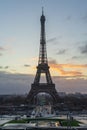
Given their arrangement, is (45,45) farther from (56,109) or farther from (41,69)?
(56,109)

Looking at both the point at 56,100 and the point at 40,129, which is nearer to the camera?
the point at 40,129

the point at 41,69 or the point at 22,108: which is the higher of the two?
the point at 41,69

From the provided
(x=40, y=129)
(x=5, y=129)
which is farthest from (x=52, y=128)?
(x=5, y=129)

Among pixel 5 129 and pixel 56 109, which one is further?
pixel 56 109

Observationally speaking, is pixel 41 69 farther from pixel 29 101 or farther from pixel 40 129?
pixel 40 129

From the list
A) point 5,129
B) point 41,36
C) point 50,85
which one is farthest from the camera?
point 50,85

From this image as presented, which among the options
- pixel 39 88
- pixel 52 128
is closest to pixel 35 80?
pixel 39 88

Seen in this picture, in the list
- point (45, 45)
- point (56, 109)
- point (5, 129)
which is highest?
point (45, 45)

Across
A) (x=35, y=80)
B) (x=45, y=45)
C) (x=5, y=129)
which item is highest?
(x=45, y=45)

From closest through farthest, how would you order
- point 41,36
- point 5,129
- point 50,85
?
point 5,129
point 41,36
point 50,85
